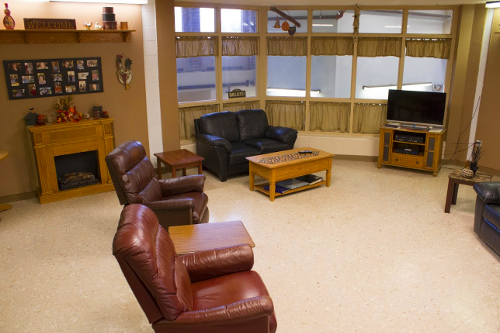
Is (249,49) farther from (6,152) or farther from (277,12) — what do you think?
(6,152)

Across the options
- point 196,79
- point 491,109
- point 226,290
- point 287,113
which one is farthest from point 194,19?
point 226,290

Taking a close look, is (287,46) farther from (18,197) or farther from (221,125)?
(18,197)

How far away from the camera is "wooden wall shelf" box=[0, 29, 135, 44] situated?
5629mm

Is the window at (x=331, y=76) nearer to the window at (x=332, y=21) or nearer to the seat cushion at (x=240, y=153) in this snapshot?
the window at (x=332, y=21)

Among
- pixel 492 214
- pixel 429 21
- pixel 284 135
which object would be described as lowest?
pixel 492 214

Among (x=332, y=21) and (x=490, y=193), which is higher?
(x=332, y=21)

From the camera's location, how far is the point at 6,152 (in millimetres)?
5660

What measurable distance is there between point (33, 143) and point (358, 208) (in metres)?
4.38

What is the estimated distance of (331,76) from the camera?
8180 mm

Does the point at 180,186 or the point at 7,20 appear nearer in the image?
the point at 180,186

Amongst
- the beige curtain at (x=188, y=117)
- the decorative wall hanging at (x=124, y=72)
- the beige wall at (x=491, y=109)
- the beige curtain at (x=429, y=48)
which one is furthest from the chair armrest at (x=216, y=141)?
the beige wall at (x=491, y=109)

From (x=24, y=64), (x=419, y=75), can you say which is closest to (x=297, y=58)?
(x=419, y=75)

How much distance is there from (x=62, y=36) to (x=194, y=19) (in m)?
2.27

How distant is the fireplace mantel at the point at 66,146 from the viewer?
590cm
